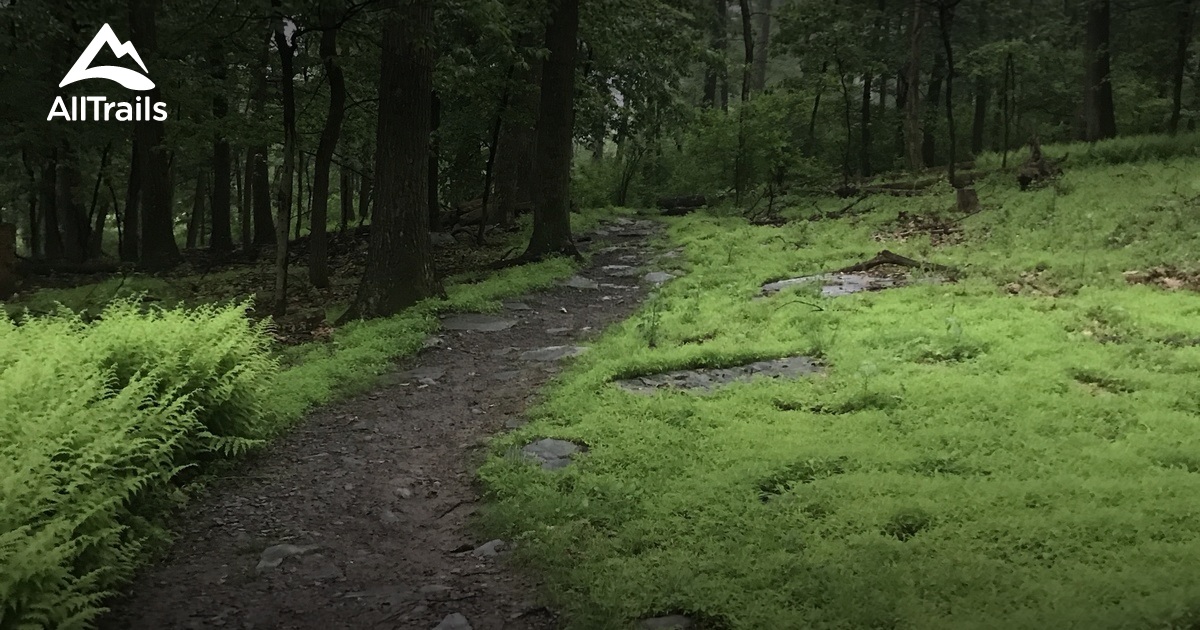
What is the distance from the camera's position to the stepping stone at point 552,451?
5047 millimetres

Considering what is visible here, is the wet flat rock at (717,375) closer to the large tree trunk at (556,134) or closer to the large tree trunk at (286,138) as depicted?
the large tree trunk at (286,138)

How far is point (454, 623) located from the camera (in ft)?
11.2

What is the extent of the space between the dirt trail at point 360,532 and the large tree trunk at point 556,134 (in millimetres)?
6832

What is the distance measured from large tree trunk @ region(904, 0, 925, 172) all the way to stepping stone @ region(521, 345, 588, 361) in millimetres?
17727

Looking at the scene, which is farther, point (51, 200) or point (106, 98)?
point (51, 200)

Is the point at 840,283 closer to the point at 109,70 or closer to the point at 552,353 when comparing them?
the point at 552,353

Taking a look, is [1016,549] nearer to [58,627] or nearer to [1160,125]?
[58,627]

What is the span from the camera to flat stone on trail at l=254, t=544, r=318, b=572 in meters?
4.01

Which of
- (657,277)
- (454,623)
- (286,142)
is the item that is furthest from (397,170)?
(454,623)

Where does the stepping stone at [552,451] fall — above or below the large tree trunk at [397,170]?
below

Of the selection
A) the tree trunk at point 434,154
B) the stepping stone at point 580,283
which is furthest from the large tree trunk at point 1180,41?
the tree trunk at point 434,154

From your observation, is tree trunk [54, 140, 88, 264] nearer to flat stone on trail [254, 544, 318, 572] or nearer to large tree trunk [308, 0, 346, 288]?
large tree trunk [308, 0, 346, 288]

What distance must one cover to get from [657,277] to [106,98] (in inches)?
548

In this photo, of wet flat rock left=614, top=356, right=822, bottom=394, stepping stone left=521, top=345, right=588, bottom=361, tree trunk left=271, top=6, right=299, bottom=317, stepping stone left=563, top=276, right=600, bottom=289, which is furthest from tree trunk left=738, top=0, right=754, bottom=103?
wet flat rock left=614, top=356, right=822, bottom=394
